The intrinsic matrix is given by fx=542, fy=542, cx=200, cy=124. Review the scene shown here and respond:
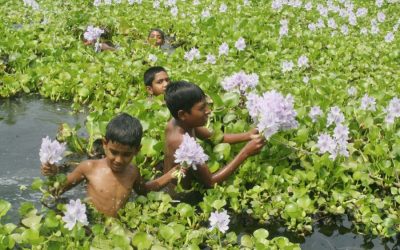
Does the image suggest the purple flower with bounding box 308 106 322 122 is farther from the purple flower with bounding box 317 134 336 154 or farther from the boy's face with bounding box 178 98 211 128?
the boy's face with bounding box 178 98 211 128

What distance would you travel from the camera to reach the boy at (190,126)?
4.28 metres

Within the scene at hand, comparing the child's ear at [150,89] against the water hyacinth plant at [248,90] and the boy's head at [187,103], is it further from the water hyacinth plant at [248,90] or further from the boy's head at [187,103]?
the boy's head at [187,103]

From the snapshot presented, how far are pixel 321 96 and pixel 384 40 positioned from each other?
4026 millimetres

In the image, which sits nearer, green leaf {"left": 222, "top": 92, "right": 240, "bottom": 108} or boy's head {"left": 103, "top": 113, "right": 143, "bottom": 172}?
boy's head {"left": 103, "top": 113, "right": 143, "bottom": 172}

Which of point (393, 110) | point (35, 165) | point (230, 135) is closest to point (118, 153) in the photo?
point (230, 135)

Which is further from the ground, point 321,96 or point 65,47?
point 321,96

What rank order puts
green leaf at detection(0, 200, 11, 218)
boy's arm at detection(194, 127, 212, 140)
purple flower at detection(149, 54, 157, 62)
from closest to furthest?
green leaf at detection(0, 200, 11, 218)
boy's arm at detection(194, 127, 212, 140)
purple flower at detection(149, 54, 157, 62)

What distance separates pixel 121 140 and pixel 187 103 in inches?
29.5

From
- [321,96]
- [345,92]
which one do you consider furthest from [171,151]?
[345,92]

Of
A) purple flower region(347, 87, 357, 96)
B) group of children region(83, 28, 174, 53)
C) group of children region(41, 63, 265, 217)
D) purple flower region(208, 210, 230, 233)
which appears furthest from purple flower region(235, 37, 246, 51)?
purple flower region(208, 210, 230, 233)

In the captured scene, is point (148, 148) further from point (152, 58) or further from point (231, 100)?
point (152, 58)

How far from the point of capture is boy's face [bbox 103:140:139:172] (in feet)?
12.4

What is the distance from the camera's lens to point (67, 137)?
5164mm

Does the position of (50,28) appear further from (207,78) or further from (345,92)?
(345,92)
